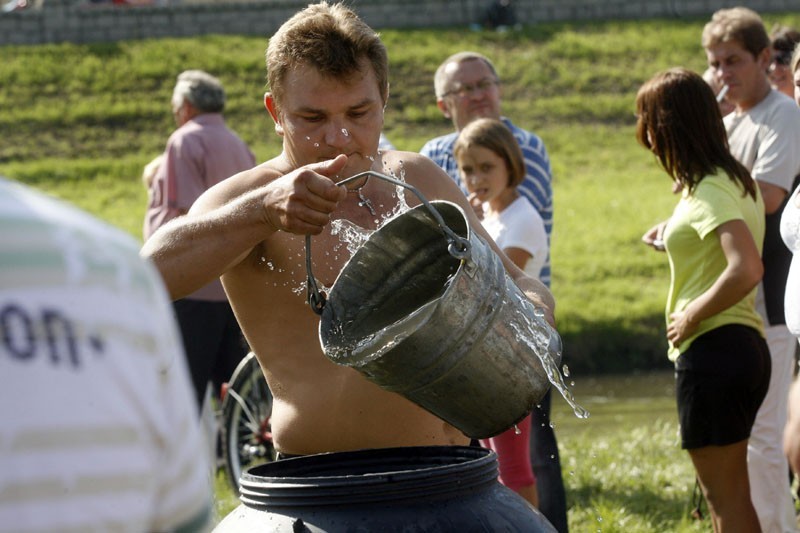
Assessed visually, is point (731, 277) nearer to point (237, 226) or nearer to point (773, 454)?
point (773, 454)

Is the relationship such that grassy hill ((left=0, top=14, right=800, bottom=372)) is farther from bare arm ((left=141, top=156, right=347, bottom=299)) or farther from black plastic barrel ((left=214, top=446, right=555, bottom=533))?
black plastic barrel ((left=214, top=446, right=555, bottom=533))

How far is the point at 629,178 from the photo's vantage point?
16953mm

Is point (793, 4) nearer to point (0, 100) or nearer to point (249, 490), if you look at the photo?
point (0, 100)

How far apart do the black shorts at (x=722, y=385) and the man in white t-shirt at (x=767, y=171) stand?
63 centimetres

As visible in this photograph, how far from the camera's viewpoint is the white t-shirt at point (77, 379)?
112 centimetres

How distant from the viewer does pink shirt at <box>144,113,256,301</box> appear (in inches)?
256

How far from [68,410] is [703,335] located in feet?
10.9

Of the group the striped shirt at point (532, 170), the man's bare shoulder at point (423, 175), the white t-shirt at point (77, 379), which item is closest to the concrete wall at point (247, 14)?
the striped shirt at point (532, 170)

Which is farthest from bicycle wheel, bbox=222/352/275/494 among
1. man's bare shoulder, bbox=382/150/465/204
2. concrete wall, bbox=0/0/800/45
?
concrete wall, bbox=0/0/800/45

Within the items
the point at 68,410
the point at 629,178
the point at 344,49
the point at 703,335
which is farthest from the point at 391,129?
the point at 68,410

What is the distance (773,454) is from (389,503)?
274cm

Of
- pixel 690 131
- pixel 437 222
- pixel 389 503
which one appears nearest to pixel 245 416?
pixel 690 131

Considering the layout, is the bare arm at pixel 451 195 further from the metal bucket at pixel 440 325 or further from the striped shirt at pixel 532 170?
the striped shirt at pixel 532 170

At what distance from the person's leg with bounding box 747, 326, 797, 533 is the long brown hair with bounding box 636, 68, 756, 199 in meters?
0.90
